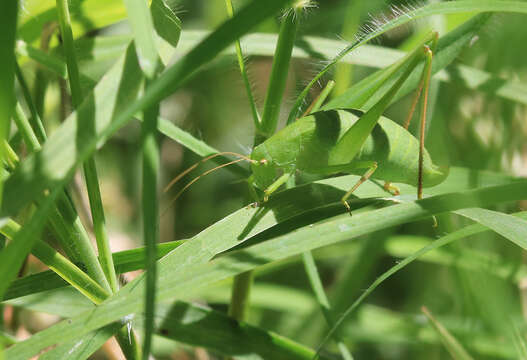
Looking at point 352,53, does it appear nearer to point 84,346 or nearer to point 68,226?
point 68,226

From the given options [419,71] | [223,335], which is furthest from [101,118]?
[419,71]

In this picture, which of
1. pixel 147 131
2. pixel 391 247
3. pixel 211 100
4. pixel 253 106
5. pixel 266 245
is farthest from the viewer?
pixel 211 100

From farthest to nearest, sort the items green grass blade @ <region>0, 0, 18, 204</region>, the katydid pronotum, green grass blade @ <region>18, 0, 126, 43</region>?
green grass blade @ <region>18, 0, 126, 43</region> → the katydid pronotum → green grass blade @ <region>0, 0, 18, 204</region>

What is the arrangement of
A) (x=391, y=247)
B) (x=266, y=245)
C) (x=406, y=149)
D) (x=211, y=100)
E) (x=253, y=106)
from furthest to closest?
(x=211, y=100), (x=391, y=247), (x=406, y=149), (x=253, y=106), (x=266, y=245)

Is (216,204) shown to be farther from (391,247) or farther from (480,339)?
(480,339)

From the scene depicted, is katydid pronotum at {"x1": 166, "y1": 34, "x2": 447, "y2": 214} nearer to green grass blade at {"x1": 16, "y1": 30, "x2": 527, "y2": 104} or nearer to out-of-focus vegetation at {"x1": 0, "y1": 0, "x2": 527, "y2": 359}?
out-of-focus vegetation at {"x1": 0, "y1": 0, "x2": 527, "y2": 359}

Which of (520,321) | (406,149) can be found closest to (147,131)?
(406,149)

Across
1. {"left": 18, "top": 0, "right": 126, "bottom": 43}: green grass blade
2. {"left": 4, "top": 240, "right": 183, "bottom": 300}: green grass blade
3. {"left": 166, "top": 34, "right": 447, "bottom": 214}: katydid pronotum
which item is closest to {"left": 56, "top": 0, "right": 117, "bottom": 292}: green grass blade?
{"left": 4, "top": 240, "right": 183, "bottom": 300}: green grass blade
